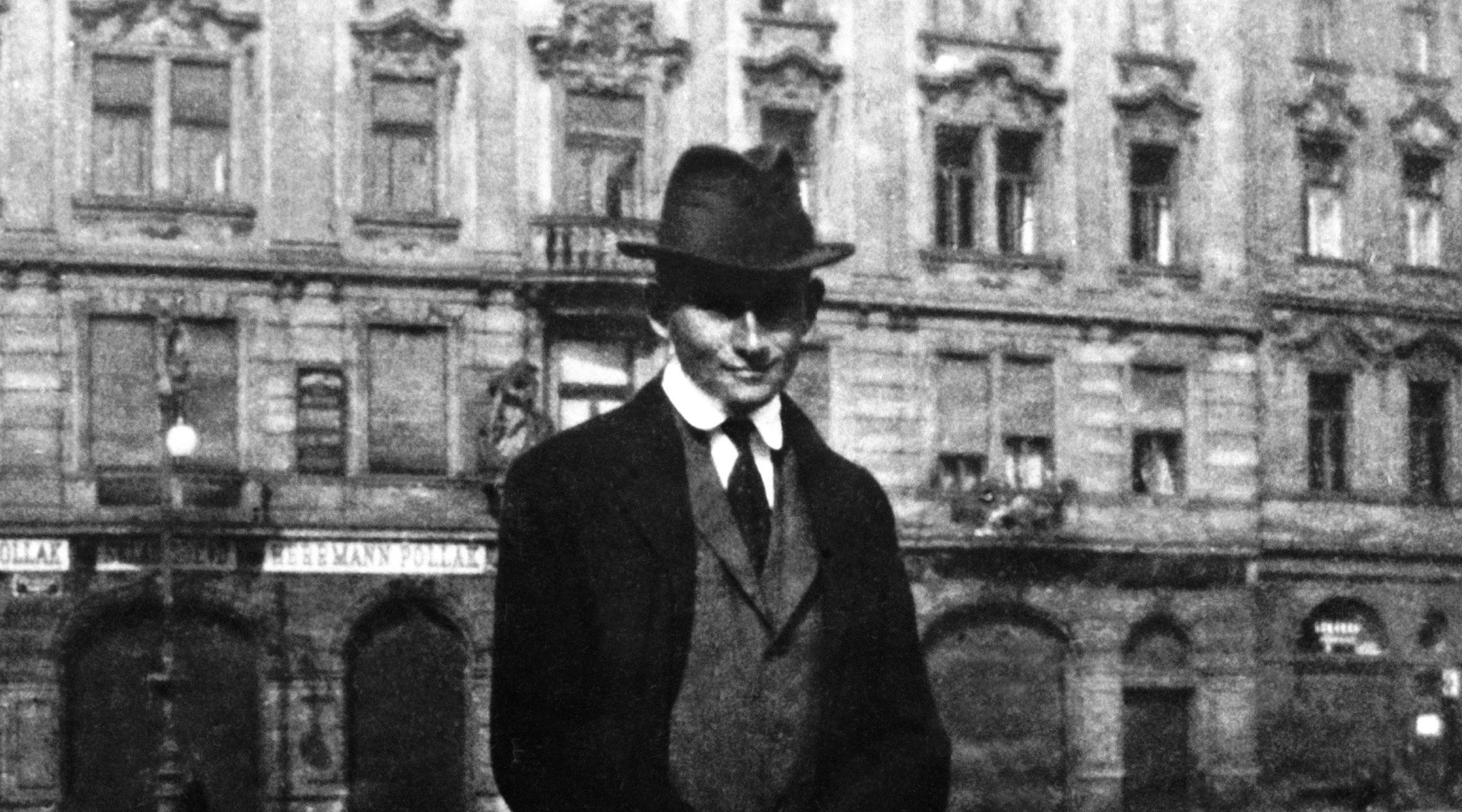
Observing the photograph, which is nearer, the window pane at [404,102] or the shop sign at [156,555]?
the shop sign at [156,555]

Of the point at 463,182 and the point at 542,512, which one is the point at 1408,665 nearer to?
the point at 463,182

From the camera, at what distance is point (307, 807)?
30.9 m

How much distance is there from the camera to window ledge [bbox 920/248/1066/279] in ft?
114

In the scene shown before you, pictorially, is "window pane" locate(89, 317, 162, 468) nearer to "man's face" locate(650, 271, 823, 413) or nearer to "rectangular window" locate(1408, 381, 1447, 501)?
"rectangular window" locate(1408, 381, 1447, 501)

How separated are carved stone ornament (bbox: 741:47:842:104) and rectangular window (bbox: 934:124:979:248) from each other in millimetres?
1723

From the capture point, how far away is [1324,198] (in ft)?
123

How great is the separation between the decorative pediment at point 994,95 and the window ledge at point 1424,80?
18.6ft

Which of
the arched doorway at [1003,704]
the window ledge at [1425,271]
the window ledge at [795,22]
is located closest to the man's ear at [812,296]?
the window ledge at [795,22]

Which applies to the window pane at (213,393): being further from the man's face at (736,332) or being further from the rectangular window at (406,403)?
the man's face at (736,332)

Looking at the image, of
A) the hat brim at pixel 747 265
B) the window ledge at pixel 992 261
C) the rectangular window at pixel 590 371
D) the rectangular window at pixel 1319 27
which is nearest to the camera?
the hat brim at pixel 747 265

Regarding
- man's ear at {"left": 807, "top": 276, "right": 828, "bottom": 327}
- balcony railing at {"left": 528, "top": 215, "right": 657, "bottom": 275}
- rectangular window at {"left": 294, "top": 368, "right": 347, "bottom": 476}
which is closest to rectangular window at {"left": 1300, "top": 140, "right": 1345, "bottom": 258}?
balcony railing at {"left": 528, "top": 215, "right": 657, "bottom": 275}

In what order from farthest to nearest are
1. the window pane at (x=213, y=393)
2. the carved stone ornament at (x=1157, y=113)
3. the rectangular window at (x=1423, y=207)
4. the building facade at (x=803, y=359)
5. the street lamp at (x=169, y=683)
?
the rectangular window at (x=1423, y=207) < the carved stone ornament at (x=1157, y=113) < the window pane at (x=213, y=393) < the building facade at (x=803, y=359) < the street lamp at (x=169, y=683)

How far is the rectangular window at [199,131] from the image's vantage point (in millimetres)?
30938

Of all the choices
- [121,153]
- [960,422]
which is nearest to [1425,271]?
[960,422]
